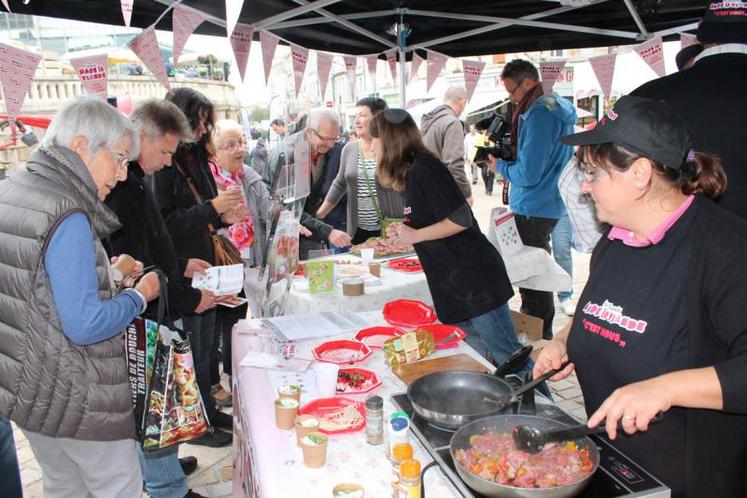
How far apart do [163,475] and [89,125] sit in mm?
1431

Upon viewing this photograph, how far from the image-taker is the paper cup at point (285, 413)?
1.53 m

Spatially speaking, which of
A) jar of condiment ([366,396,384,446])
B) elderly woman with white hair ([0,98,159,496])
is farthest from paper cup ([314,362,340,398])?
elderly woman with white hair ([0,98,159,496])

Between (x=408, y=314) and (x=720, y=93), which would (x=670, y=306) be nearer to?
(x=720, y=93)

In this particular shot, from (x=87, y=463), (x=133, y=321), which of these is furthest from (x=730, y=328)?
(x=87, y=463)

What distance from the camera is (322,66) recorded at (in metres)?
5.13

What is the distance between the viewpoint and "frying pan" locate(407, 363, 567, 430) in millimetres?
1416

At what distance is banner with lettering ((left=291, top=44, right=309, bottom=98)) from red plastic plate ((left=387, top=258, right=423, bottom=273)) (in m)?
1.80

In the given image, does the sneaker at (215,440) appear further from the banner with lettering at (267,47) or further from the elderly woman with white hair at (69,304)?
the banner with lettering at (267,47)

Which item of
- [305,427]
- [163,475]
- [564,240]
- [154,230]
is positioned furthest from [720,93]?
[564,240]

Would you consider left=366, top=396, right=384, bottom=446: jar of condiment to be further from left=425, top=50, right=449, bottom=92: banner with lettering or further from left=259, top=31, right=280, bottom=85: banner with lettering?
left=425, top=50, right=449, bottom=92: banner with lettering

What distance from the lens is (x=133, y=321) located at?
69.3 inches

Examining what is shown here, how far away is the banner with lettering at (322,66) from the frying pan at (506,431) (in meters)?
4.32

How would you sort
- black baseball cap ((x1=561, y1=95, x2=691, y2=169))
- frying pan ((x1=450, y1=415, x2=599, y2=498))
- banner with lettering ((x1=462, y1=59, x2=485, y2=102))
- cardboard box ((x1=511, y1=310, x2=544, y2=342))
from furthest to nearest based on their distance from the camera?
banner with lettering ((x1=462, y1=59, x2=485, y2=102)) → cardboard box ((x1=511, y1=310, x2=544, y2=342)) → black baseball cap ((x1=561, y1=95, x2=691, y2=169)) → frying pan ((x1=450, y1=415, x2=599, y2=498))

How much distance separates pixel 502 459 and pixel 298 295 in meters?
1.94
